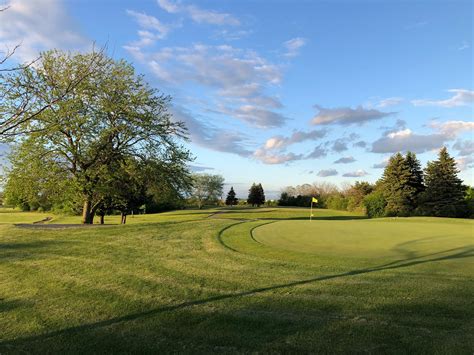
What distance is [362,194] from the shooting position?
52.4 m

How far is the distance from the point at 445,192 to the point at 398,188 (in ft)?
16.1

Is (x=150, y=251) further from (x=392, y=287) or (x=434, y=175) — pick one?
(x=434, y=175)

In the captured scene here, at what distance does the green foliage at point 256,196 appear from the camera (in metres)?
72.4

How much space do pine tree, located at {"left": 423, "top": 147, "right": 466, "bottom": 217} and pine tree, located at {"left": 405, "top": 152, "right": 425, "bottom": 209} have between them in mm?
1750

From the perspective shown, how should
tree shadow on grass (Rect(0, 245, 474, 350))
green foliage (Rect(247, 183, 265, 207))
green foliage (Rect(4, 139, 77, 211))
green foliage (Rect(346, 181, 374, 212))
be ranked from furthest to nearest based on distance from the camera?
green foliage (Rect(247, 183, 265, 207)) < green foliage (Rect(346, 181, 374, 212)) < green foliage (Rect(4, 139, 77, 211)) < tree shadow on grass (Rect(0, 245, 474, 350))

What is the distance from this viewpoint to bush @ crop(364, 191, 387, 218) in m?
42.5

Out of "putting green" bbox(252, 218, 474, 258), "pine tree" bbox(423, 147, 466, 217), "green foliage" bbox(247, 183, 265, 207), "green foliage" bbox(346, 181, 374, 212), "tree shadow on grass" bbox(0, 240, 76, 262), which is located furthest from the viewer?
"green foliage" bbox(247, 183, 265, 207)

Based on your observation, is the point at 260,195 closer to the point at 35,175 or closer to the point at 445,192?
the point at 445,192

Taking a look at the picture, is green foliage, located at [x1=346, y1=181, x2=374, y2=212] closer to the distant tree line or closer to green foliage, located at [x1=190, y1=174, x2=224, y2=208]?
the distant tree line

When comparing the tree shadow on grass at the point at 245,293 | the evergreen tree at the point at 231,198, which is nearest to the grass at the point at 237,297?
the tree shadow on grass at the point at 245,293

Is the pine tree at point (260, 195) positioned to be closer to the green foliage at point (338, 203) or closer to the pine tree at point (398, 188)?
the green foliage at point (338, 203)

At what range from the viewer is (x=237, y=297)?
5.50m

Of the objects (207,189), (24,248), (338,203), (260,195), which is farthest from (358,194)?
(24,248)

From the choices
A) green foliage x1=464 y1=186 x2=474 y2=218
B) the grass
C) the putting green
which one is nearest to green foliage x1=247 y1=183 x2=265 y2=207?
green foliage x1=464 y1=186 x2=474 y2=218
